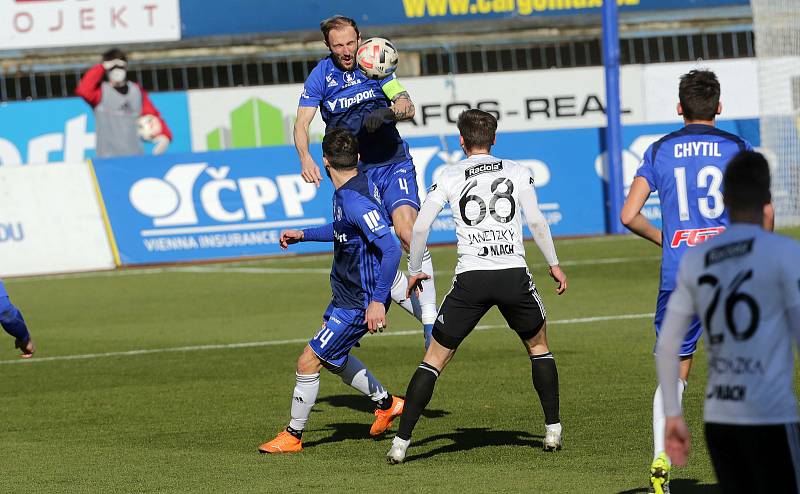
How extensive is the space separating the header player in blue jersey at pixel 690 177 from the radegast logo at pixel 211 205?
15.3m

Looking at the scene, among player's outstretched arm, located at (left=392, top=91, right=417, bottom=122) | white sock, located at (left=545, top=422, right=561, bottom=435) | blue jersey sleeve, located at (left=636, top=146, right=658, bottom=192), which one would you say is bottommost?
white sock, located at (left=545, top=422, right=561, bottom=435)

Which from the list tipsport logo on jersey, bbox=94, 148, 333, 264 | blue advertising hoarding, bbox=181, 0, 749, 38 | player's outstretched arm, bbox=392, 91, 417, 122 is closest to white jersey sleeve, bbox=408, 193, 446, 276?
player's outstretched arm, bbox=392, 91, 417, 122

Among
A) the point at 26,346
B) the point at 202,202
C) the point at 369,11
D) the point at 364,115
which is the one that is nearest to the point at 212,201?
the point at 202,202

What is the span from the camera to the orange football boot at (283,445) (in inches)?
346

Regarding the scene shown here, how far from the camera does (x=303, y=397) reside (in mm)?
8812

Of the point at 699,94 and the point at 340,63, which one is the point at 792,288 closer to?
the point at 699,94

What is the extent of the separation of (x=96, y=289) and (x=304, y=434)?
11.1m

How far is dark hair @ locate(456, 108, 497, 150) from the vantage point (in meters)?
8.05

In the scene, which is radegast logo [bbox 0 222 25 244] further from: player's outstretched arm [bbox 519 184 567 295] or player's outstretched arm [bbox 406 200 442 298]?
player's outstretched arm [bbox 519 184 567 295]

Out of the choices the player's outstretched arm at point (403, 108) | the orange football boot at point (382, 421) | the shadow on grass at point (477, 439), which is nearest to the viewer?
the shadow on grass at point (477, 439)

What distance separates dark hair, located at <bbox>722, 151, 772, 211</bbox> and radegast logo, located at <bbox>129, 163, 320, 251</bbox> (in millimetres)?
17574

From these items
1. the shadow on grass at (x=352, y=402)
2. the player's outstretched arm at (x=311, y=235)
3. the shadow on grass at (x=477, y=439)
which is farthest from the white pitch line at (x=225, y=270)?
the player's outstretched arm at (x=311, y=235)

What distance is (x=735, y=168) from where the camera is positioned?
4.86 meters

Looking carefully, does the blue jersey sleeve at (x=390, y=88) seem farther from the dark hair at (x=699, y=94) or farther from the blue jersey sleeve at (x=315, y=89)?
the dark hair at (x=699, y=94)
